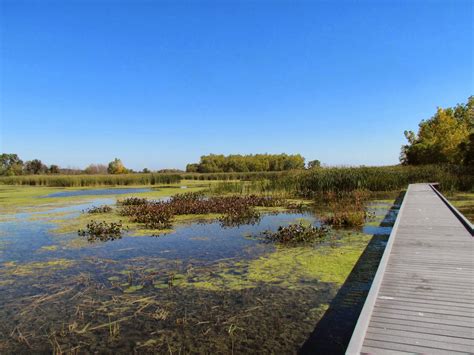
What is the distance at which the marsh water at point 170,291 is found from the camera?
375cm

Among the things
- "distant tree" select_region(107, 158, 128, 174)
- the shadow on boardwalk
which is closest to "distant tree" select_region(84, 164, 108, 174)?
"distant tree" select_region(107, 158, 128, 174)

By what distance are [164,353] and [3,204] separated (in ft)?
51.8

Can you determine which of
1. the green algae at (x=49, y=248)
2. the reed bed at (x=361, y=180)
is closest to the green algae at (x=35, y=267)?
the green algae at (x=49, y=248)

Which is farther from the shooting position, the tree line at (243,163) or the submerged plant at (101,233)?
the tree line at (243,163)

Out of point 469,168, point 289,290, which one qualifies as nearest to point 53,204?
point 289,290

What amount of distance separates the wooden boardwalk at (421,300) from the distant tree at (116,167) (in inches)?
2302

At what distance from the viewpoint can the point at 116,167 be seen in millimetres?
60625

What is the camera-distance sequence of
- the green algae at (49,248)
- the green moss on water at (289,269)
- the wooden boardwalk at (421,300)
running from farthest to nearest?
the green algae at (49,248) → the green moss on water at (289,269) → the wooden boardwalk at (421,300)

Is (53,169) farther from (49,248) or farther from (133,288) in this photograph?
(133,288)

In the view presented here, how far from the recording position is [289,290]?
499cm

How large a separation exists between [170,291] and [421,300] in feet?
10.3

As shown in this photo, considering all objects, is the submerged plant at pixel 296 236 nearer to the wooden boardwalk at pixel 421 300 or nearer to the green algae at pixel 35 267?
the wooden boardwalk at pixel 421 300

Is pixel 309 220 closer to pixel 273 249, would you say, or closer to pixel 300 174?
pixel 273 249

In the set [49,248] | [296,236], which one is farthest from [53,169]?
[296,236]
